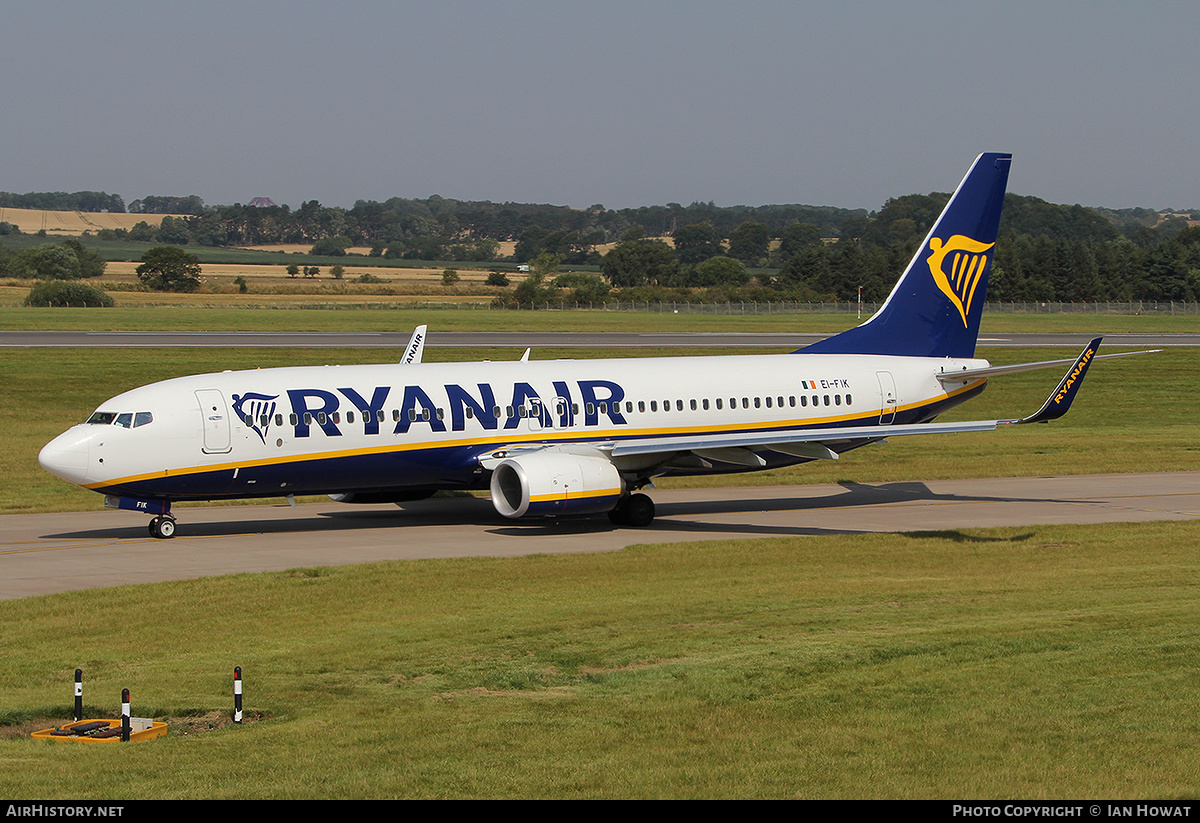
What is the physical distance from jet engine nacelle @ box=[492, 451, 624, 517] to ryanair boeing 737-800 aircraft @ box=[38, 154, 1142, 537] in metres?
0.05

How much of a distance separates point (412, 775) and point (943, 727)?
607cm

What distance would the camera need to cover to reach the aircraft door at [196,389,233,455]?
103 feet

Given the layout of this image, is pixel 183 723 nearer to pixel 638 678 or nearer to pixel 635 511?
pixel 638 678

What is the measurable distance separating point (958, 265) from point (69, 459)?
2647cm

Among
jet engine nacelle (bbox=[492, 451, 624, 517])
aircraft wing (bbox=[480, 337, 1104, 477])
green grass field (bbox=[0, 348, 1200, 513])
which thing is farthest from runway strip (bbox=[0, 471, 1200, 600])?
green grass field (bbox=[0, 348, 1200, 513])

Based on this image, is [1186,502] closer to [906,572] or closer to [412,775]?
[906,572]

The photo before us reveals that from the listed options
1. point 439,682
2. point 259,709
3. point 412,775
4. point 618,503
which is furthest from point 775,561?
point 412,775

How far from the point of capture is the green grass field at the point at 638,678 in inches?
528

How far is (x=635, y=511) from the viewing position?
115ft

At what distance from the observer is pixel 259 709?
54.7 ft

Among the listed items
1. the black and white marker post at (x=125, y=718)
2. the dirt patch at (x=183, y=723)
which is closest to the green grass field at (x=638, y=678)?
the dirt patch at (x=183, y=723)

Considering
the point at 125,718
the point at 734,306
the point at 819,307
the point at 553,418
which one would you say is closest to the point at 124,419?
the point at 553,418

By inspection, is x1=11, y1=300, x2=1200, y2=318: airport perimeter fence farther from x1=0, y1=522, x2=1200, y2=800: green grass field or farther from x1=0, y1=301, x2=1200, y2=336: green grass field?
x1=0, y1=522, x2=1200, y2=800: green grass field
